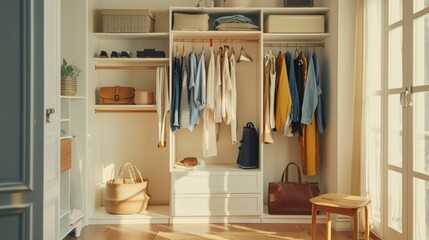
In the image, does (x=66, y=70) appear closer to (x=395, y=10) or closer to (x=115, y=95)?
(x=115, y=95)

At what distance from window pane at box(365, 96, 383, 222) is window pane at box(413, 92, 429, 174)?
630 mm

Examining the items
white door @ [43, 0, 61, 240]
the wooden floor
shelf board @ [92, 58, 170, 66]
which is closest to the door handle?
white door @ [43, 0, 61, 240]

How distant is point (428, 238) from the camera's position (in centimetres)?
277

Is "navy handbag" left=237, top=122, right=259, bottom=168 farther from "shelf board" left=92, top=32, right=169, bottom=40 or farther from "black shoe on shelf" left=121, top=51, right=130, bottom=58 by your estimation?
"black shoe on shelf" left=121, top=51, right=130, bottom=58

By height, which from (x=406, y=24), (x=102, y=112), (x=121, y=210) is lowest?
(x=121, y=210)

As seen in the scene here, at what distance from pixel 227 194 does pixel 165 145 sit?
81cm

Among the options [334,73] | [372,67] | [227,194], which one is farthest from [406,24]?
[227,194]

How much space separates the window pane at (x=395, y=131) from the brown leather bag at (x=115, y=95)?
8.21 feet

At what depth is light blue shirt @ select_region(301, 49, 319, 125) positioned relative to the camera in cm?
418

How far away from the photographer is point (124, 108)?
438 centimetres

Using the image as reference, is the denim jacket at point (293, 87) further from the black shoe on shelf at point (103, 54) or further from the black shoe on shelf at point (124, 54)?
the black shoe on shelf at point (103, 54)
